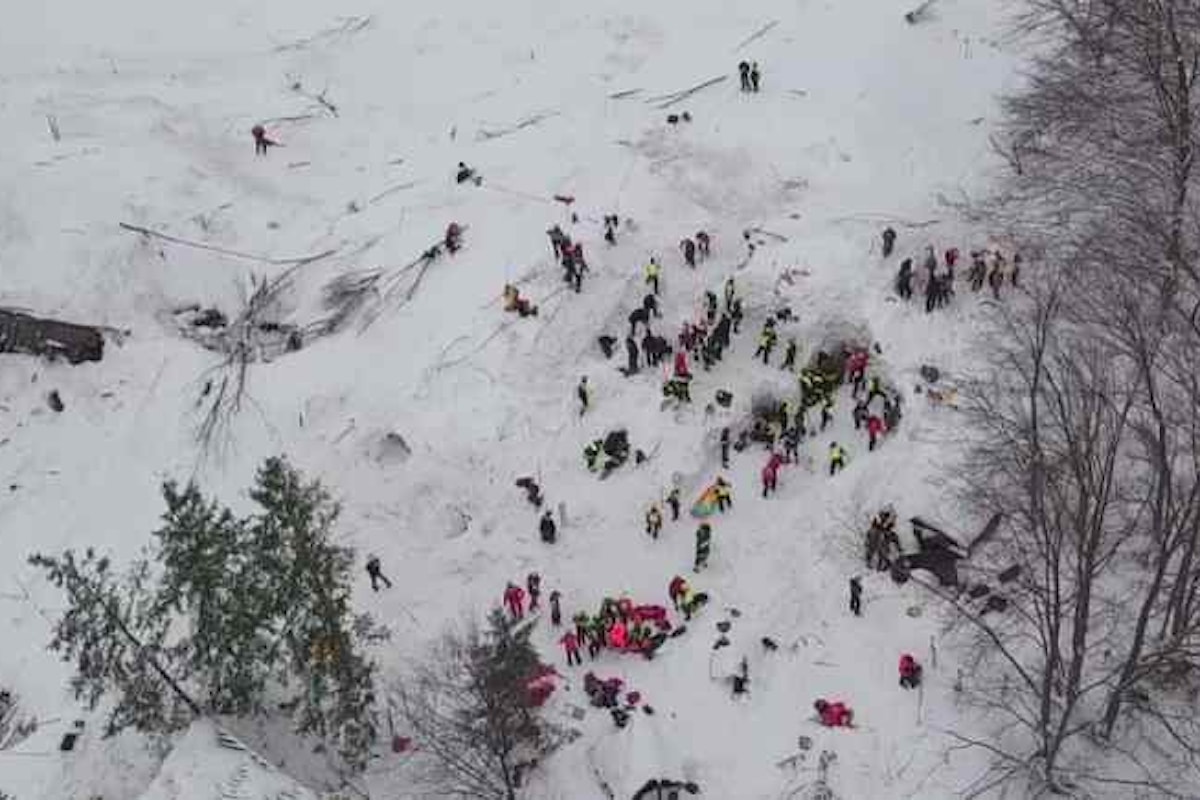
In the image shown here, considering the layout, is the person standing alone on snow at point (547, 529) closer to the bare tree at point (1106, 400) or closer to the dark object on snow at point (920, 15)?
the bare tree at point (1106, 400)

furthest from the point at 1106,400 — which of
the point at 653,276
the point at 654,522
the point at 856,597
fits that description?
the point at 653,276

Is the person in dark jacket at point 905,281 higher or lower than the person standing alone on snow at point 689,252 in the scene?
lower

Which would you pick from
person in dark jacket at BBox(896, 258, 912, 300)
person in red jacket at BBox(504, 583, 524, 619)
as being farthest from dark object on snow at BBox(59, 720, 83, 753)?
person in dark jacket at BBox(896, 258, 912, 300)

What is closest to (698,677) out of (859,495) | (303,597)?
(859,495)

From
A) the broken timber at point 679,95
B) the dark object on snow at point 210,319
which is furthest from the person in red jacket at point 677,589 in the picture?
the broken timber at point 679,95

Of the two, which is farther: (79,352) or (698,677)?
(79,352)

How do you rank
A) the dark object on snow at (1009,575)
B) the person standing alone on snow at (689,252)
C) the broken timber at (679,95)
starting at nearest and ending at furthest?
the dark object on snow at (1009,575) → the person standing alone on snow at (689,252) → the broken timber at (679,95)

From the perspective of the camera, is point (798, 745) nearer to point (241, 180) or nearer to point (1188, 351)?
point (1188, 351)
